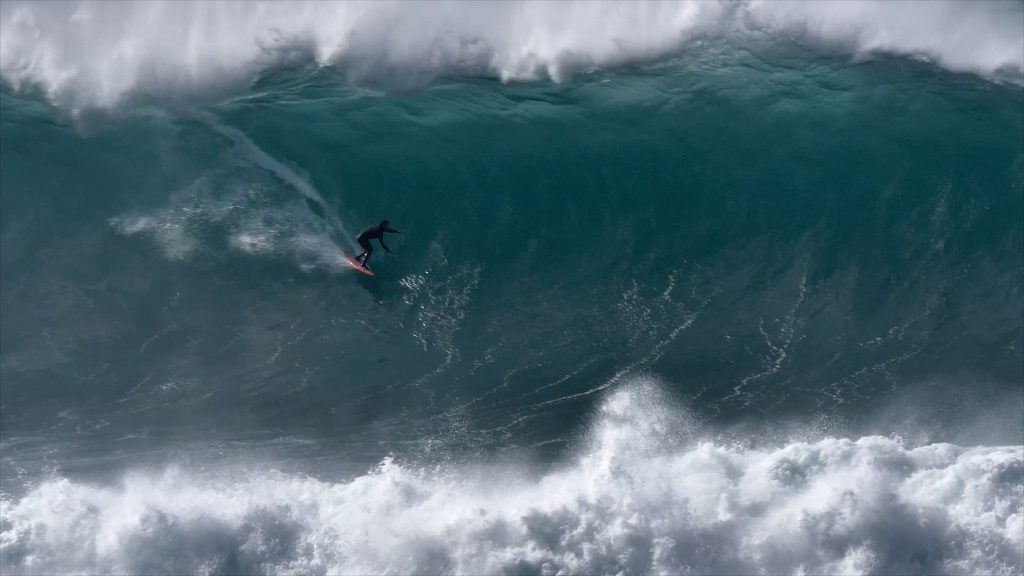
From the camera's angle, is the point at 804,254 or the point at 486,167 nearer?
the point at 804,254

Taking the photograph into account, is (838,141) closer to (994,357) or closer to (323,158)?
(994,357)

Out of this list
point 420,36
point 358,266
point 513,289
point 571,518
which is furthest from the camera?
point 420,36

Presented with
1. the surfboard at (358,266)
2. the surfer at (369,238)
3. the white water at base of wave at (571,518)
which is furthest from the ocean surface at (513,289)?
the surfer at (369,238)

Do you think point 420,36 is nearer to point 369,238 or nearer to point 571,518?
point 369,238

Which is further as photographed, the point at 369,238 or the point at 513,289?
the point at 513,289

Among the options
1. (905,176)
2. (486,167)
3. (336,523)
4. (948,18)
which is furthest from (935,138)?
(336,523)

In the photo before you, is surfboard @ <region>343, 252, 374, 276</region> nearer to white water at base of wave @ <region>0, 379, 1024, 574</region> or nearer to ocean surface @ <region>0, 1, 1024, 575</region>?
ocean surface @ <region>0, 1, 1024, 575</region>

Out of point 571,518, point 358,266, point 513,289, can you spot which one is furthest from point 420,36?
point 571,518
